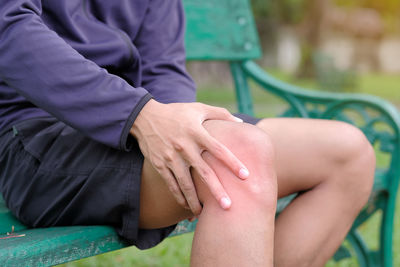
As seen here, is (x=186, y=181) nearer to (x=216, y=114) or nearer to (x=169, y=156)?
(x=169, y=156)

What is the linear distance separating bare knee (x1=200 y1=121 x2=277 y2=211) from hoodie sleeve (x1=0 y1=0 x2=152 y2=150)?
0.64 feet

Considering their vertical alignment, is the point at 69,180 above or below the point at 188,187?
below

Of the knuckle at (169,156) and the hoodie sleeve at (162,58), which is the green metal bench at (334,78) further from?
the knuckle at (169,156)

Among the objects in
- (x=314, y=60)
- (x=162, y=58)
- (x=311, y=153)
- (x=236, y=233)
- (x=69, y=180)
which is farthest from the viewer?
(x=314, y=60)

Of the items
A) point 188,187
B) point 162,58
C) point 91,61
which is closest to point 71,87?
point 91,61

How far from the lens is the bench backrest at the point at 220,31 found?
8.58 feet

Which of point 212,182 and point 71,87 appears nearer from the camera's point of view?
point 212,182

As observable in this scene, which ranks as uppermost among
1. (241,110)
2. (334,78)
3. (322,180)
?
(322,180)

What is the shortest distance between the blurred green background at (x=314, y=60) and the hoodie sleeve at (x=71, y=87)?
1.62 meters

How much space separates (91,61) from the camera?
3.84 feet

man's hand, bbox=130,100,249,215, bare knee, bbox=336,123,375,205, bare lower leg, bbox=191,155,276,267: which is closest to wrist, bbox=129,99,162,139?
man's hand, bbox=130,100,249,215

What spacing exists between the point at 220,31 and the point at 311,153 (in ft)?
4.64

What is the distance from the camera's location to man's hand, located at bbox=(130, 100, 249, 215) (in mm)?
1025

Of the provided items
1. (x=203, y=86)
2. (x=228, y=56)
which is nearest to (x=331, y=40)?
(x=203, y=86)
